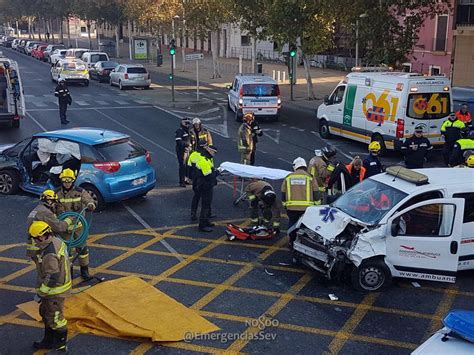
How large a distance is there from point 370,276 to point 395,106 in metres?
9.81

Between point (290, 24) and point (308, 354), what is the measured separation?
77.3 feet

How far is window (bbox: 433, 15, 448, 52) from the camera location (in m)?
35.1

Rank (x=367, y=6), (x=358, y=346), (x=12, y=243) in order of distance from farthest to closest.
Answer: (x=367, y=6), (x=12, y=243), (x=358, y=346)

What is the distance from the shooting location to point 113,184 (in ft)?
38.9

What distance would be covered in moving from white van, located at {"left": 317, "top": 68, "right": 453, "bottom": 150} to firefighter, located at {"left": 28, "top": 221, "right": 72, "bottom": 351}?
1254 centimetres

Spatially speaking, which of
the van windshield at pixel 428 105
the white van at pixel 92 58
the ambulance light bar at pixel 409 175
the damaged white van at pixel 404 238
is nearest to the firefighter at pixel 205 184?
the damaged white van at pixel 404 238

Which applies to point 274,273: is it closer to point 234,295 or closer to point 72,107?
point 234,295

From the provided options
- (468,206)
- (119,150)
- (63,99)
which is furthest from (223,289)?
(63,99)

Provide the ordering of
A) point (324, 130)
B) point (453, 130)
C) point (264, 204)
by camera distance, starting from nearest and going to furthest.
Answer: point (264, 204) < point (453, 130) < point (324, 130)

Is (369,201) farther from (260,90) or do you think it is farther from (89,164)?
(260,90)

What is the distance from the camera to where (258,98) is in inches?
942

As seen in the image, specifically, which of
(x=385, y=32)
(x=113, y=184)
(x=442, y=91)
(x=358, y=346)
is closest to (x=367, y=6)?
(x=385, y=32)

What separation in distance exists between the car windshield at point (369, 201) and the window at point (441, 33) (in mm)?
29107

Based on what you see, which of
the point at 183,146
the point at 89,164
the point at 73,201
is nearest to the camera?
the point at 73,201
